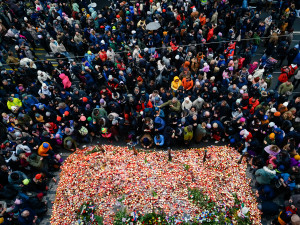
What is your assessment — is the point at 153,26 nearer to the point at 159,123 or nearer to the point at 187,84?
the point at 187,84

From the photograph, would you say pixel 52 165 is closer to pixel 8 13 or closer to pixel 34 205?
pixel 34 205

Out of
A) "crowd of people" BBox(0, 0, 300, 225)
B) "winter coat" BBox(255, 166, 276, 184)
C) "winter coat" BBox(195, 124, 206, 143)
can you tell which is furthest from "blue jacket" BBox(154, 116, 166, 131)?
"winter coat" BBox(255, 166, 276, 184)

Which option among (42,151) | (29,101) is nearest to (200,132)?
(42,151)

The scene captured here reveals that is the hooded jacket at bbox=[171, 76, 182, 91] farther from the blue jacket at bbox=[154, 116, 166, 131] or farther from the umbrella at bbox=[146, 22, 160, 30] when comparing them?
the umbrella at bbox=[146, 22, 160, 30]

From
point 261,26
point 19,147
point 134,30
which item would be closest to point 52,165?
point 19,147

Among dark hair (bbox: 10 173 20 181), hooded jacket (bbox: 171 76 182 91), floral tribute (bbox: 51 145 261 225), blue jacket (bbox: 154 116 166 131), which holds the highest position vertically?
hooded jacket (bbox: 171 76 182 91)

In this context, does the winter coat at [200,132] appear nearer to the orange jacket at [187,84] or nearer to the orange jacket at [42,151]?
the orange jacket at [187,84]

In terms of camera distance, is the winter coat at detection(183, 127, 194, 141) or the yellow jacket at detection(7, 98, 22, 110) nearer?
the winter coat at detection(183, 127, 194, 141)
